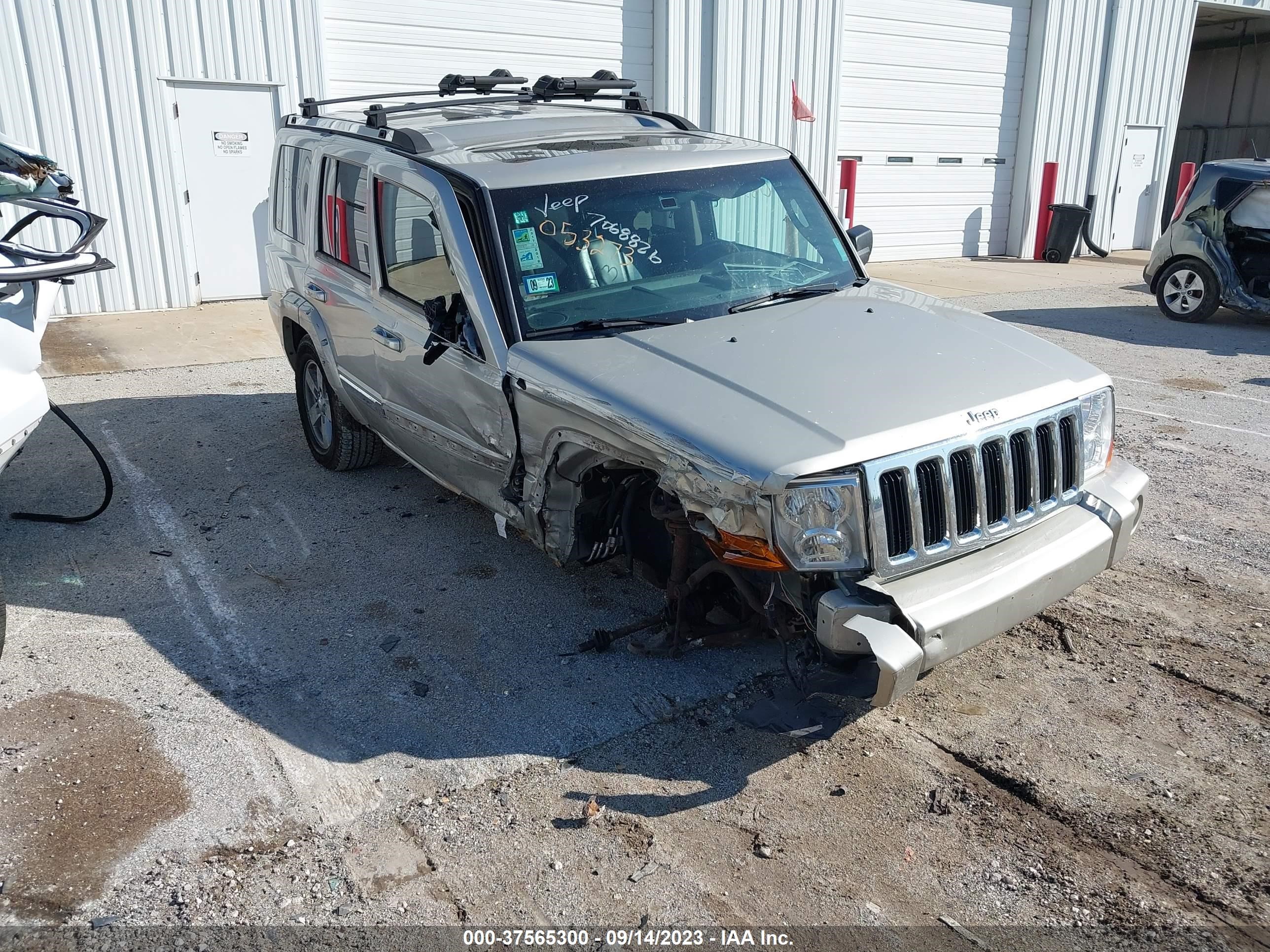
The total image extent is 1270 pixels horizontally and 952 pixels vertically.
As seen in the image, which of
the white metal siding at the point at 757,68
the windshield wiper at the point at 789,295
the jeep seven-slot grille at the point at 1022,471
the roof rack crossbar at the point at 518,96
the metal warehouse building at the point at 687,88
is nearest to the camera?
the jeep seven-slot grille at the point at 1022,471

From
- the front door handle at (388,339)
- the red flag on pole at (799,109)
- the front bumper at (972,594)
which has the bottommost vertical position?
the front bumper at (972,594)

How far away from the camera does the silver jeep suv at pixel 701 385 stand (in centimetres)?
329

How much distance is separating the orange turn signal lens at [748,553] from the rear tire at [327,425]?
3335 mm

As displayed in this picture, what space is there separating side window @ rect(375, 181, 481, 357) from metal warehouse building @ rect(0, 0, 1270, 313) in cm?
673

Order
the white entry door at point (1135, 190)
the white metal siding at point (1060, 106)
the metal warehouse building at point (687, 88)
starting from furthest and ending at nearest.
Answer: the white entry door at point (1135, 190) < the white metal siding at point (1060, 106) < the metal warehouse building at point (687, 88)

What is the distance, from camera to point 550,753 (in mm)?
3701

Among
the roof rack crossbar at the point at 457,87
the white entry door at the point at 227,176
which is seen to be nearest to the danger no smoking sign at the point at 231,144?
the white entry door at the point at 227,176

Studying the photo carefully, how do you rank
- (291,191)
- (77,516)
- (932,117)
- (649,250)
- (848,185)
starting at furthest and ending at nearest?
(932,117) < (848,185) < (291,191) < (77,516) < (649,250)

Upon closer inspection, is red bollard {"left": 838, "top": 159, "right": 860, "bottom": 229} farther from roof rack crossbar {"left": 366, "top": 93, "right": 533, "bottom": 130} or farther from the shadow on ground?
the shadow on ground

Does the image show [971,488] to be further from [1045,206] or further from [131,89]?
[1045,206]

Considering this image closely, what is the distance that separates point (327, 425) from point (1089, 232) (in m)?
15.6

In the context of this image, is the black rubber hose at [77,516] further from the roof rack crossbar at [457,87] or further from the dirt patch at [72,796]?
the roof rack crossbar at [457,87]

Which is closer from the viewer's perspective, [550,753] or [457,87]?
[550,753]

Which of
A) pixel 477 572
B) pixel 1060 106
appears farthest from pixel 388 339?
pixel 1060 106
